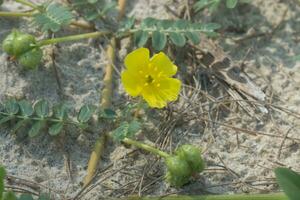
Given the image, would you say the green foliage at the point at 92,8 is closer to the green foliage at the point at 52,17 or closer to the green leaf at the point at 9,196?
the green foliage at the point at 52,17

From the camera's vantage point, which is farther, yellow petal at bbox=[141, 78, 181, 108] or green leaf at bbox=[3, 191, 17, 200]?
yellow petal at bbox=[141, 78, 181, 108]

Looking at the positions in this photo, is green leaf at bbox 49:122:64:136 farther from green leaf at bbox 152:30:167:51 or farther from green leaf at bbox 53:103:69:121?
green leaf at bbox 152:30:167:51

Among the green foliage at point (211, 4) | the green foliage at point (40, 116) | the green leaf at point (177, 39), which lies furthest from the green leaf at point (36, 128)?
the green foliage at point (211, 4)

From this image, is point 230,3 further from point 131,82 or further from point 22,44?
point 22,44

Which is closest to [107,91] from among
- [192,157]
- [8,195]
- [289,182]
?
[192,157]

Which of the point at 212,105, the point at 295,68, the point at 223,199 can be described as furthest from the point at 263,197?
the point at 295,68

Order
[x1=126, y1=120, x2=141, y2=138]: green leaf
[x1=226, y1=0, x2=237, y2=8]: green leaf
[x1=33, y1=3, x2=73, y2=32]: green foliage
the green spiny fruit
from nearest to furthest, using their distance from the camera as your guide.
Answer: the green spiny fruit < [x1=126, y1=120, x2=141, y2=138]: green leaf < [x1=33, y1=3, x2=73, y2=32]: green foliage < [x1=226, y1=0, x2=237, y2=8]: green leaf

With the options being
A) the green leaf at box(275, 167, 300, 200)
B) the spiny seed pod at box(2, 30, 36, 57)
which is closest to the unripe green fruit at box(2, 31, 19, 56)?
the spiny seed pod at box(2, 30, 36, 57)

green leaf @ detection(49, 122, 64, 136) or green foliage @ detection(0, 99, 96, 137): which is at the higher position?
green foliage @ detection(0, 99, 96, 137)
